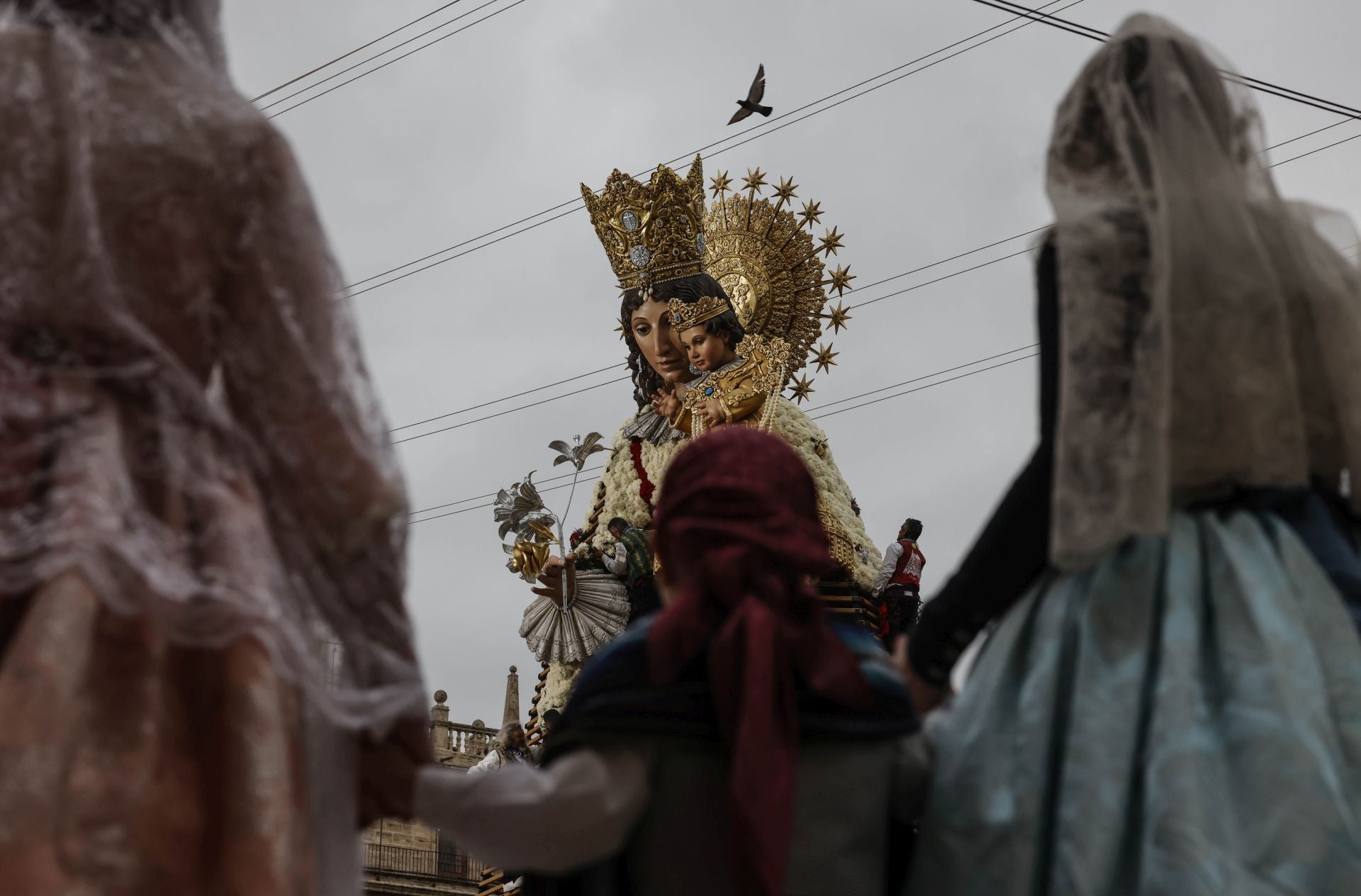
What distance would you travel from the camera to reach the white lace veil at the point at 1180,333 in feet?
8.61

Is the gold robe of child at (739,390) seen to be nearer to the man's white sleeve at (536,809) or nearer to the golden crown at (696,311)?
the golden crown at (696,311)

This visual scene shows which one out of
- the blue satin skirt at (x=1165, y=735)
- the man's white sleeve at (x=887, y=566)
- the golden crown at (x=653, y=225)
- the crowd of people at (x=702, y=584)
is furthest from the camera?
the golden crown at (x=653, y=225)

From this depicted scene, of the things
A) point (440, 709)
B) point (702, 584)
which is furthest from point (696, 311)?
point (440, 709)

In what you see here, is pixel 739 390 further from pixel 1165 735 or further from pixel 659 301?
pixel 1165 735

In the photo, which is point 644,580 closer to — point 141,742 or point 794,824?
point 794,824

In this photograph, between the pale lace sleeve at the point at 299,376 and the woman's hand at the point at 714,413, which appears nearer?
the pale lace sleeve at the point at 299,376

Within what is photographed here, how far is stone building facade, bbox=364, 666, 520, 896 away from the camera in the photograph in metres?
22.3

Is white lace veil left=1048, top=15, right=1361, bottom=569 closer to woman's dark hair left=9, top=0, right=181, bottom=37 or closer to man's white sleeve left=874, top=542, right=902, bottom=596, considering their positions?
woman's dark hair left=9, top=0, right=181, bottom=37

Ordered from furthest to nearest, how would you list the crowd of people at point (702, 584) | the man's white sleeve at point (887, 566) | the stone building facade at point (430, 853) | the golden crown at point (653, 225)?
the stone building facade at point (430, 853)
the golden crown at point (653, 225)
the man's white sleeve at point (887, 566)
the crowd of people at point (702, 584)

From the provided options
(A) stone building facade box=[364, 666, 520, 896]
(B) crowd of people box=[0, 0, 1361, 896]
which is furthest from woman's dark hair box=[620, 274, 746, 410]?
(A) stone building facade box=[364, 666, 520, 896]

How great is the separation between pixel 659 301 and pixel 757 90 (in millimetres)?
1713

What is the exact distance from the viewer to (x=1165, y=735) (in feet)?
7.98

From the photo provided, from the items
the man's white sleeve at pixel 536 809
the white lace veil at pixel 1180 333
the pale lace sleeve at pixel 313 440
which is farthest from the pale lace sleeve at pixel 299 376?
the white lace veil at pixel 1180 333

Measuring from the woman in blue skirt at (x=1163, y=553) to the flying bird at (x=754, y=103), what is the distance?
551 cm
